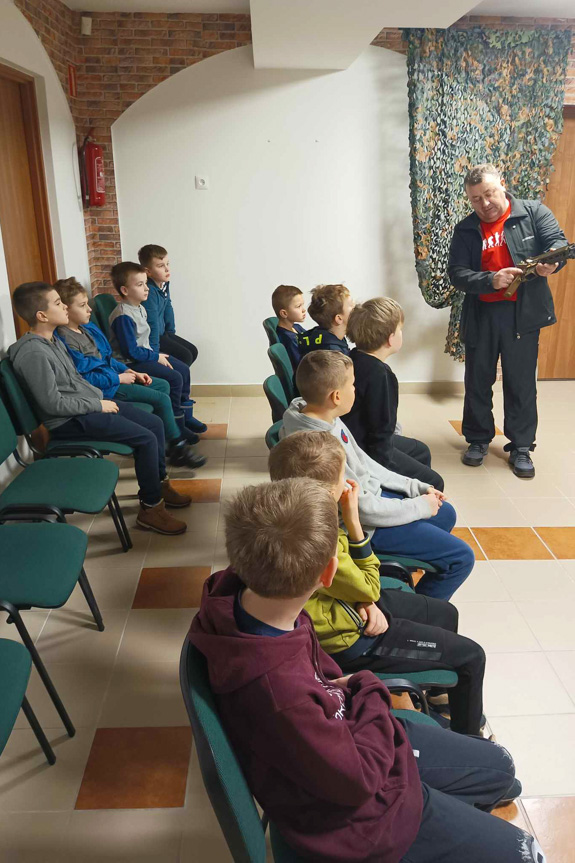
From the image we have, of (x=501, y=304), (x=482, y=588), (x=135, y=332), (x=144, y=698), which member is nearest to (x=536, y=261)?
(x=501, y=304)

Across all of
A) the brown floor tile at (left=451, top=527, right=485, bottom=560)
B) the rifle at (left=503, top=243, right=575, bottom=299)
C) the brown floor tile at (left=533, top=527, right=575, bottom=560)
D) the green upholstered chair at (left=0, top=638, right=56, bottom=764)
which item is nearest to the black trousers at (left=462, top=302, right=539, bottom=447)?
the rifle at (left=503, top=243, right=575, bottom=299)

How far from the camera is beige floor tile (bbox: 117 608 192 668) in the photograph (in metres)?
2.45

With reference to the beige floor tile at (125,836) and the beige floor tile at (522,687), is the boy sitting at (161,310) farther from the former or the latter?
the beige floor tile at (125,836)

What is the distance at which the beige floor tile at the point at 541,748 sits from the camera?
1.95 meters

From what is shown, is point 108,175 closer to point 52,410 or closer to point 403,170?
point 403,170

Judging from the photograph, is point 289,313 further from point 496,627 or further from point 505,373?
point 496,627

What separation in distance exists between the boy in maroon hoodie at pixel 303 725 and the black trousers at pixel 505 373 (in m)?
3.03

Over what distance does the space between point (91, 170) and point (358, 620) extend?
415 cm

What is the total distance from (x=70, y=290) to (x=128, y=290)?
2.12ft

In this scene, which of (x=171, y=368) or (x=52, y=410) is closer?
(x=52, y=410)

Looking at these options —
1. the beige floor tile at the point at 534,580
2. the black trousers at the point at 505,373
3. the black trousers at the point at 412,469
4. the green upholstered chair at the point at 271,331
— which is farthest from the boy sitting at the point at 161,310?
the beige floor tile at the point at 534,580

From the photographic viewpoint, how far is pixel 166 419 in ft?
12.8

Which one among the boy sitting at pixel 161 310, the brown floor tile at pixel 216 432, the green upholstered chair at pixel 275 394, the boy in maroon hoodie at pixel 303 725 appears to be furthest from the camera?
the brown floor tile at pixel 216 432

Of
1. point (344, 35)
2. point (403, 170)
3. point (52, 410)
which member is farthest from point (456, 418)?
point (52, 410)
